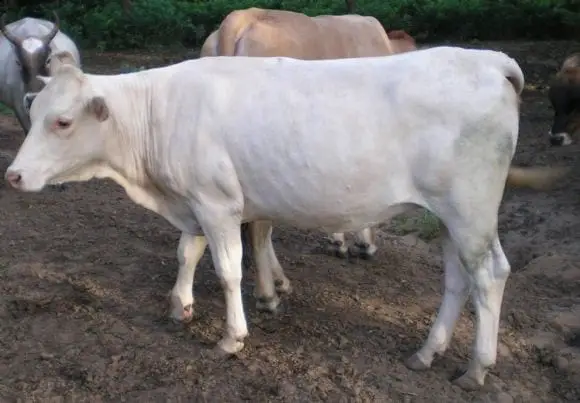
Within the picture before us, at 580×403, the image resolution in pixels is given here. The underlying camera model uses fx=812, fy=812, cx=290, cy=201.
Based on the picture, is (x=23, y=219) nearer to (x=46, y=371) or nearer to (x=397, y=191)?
(x=46, y=371)

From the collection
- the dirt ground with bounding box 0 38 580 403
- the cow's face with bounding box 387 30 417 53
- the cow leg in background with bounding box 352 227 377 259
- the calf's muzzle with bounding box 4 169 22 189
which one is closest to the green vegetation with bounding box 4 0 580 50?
the cow's face with bounding box 387 30 417 53

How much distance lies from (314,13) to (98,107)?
15.9 meters

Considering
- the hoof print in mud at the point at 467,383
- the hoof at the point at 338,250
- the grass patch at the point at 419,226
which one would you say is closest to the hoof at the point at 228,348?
the hoof print in mud at the point at 467,383

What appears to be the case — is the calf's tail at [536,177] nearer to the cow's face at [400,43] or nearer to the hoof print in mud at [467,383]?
the hoof print in mud at [467,383]

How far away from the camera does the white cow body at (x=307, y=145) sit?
4.27 m

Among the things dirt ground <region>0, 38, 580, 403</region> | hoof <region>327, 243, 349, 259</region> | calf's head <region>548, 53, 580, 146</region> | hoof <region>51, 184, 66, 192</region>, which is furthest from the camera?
hoof <region>51, 184, 66, 192</region>

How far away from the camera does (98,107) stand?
4.51 m

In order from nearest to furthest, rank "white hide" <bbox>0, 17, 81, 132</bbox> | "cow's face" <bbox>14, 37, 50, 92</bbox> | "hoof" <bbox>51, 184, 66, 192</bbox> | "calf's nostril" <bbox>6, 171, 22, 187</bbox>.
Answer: "calf's nostril" <bbox>6, 171, 22, 187</bbox> < "hoof" <bbox>51, 184, 66, 192</bbox> < "cow's face" <bbox>14, 37, 50, 92</bbox> < "white hide" <bbox>0, 17, 81, 132</bbox>

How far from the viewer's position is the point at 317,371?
4.77 metres

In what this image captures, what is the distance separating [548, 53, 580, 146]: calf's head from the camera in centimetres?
827

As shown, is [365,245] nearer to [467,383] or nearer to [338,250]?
[338,250]

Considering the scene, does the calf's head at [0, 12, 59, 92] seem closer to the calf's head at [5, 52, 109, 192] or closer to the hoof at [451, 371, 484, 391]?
the calf's head at [5, 52, 109, 192]

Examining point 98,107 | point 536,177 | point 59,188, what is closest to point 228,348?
point 98,107

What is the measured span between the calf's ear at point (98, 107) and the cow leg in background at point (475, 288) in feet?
6.45
